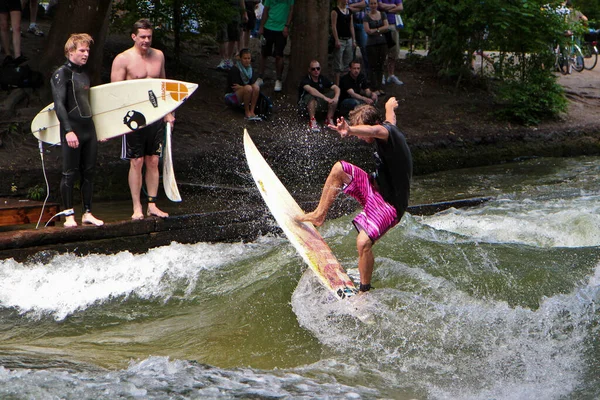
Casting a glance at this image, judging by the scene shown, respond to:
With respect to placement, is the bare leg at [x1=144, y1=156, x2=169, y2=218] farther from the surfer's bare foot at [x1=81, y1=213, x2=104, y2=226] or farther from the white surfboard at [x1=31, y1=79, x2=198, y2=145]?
the surfer's bare foot at [x1=81, y1=213, x2=104, y2=226]

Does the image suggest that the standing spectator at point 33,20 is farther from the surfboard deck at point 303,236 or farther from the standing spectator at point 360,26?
the surfboard deck at point 303,236

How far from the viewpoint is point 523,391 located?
5.43 m

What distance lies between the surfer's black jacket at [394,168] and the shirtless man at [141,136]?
2.91 meters

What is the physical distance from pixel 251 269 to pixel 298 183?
3.64 meters

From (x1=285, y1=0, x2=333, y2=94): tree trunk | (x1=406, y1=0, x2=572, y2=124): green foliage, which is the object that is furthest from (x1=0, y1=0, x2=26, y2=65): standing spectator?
(x1=406, y1=0, x2=572, y2=124): green foliage

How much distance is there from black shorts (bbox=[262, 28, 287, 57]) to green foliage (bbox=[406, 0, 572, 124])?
10.6ft

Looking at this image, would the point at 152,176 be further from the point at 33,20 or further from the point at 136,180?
the point at 33,20

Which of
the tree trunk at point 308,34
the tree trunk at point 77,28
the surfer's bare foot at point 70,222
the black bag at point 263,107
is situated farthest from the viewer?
the tree trunk at point 308,34

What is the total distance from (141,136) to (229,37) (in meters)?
6.39

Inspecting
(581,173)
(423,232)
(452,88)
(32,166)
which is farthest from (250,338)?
(452,88)

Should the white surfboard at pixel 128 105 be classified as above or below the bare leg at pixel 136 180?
above

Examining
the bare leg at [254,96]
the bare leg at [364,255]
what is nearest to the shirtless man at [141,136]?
the bare leg at [364,255]

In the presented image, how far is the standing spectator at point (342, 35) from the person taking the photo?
539 inches

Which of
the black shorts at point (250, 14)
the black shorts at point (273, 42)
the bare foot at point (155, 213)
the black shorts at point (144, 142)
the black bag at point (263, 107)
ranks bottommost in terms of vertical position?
the bare foot at point (155, 213)
